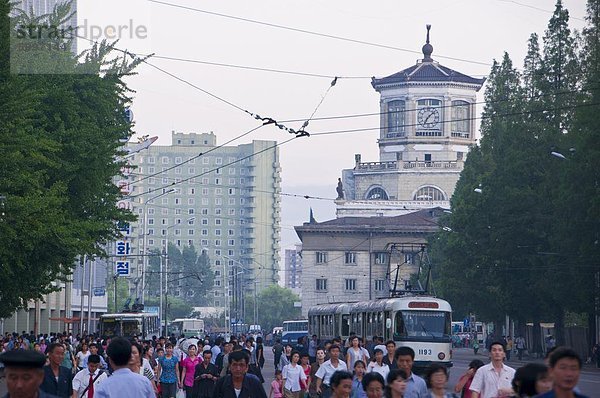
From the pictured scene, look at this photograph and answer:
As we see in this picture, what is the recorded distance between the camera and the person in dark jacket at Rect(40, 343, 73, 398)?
16.6m

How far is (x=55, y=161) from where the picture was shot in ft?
115

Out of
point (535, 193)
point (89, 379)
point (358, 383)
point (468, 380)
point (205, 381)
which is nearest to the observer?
point (468, 380)

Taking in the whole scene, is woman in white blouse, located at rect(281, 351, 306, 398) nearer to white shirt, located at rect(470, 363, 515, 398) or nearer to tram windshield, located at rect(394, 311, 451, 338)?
white shirt, located at rect(470, 363, 515, 398)

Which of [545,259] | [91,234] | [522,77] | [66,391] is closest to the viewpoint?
[66,391]

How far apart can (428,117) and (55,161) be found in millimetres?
128865

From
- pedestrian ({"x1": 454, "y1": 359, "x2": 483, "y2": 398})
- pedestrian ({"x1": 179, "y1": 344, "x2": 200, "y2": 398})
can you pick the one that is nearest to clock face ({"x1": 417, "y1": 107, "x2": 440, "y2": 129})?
pedestrian ({"x1": 179, "y1": 344, "x2": 200, "y2": 398})

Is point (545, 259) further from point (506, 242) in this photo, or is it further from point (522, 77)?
point (522, 77)

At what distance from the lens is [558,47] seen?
71312 mm

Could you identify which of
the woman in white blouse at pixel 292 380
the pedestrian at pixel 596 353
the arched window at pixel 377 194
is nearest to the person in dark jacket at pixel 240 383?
the woman in white blouse at pixel 292 380

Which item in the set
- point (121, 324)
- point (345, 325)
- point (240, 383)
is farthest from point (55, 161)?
point (121, 324)

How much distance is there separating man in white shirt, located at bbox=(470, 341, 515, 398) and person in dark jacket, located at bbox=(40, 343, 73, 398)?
15.7 feet

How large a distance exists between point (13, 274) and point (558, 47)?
42.6 metres

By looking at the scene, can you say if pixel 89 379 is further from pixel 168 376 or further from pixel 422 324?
pixel 422 324

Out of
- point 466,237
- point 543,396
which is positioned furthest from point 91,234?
point 466,237
